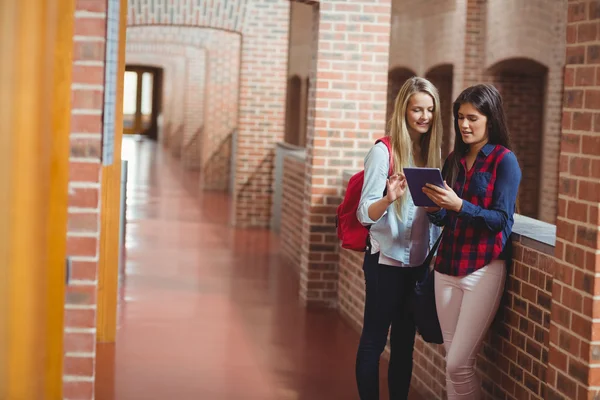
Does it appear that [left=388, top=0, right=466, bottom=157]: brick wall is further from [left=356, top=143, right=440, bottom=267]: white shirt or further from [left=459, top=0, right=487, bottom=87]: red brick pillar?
[left=356, top=143, right=440, bottom=267]: white shirt

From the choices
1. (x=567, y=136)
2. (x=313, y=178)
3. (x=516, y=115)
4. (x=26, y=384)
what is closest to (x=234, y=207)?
(x=516, y=115)

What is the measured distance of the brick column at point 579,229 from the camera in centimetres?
348

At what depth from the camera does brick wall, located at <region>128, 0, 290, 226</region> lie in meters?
12.6

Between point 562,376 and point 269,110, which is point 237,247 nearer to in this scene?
point 269,110

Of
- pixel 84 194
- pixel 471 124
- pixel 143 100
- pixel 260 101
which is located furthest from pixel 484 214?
pixel 143 100

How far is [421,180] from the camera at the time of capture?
13.1 ft

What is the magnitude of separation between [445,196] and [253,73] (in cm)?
907

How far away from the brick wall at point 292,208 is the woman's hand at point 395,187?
5.47 meters

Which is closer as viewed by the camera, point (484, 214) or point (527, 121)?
point (484, 214)

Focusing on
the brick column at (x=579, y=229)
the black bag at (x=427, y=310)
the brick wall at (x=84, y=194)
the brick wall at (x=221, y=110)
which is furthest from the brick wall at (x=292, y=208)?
the brick wall at (x=221, y=110)

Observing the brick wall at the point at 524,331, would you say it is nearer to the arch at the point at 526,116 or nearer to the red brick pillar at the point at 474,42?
the arch at the point at 526,116

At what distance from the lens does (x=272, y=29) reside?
12.8m

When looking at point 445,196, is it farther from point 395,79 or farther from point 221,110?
point 221,110

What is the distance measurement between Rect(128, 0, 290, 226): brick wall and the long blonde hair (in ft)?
27.7
